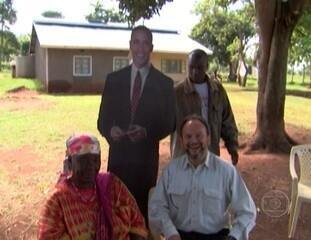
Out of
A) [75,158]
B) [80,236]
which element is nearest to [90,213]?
[80,236]

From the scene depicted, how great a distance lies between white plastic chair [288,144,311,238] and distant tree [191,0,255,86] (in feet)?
107

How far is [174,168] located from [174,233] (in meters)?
0.41

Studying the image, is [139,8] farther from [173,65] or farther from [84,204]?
[173,65]

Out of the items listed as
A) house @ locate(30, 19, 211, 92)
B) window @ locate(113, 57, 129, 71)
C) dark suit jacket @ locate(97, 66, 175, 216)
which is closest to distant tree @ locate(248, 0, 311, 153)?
dark suit jacket @ locate(97, 66, 175, 216)

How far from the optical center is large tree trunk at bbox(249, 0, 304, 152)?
9.25 meters

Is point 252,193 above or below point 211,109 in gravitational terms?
below

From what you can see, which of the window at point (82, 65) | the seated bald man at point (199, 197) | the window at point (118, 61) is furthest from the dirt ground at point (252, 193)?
the window at point (118, 61)

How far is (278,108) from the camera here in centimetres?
955

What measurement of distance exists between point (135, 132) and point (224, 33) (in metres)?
40.2

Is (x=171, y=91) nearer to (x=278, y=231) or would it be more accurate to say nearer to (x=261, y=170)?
(x=278, y=231)

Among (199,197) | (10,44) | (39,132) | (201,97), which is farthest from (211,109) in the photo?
(10,44)

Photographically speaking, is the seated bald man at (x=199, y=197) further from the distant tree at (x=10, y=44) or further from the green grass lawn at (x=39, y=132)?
the distant tree at (x=10, y=44)

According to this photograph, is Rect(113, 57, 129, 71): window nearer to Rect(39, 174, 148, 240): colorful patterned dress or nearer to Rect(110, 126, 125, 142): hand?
Rect(110, 126, 125, 142): hand

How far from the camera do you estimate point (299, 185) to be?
5172 millimetres
